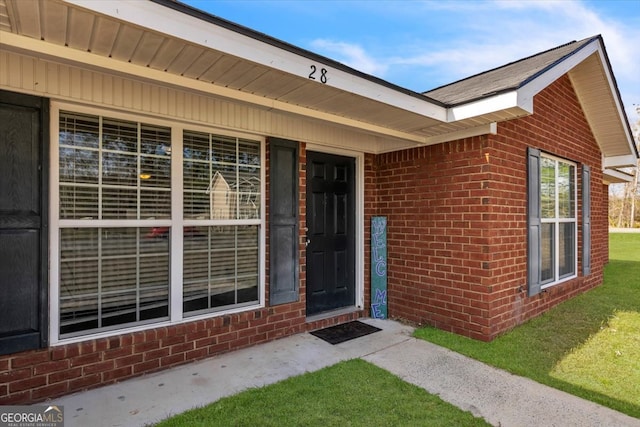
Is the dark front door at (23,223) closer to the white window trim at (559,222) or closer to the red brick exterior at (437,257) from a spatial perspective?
the red brick exterior at (437,257)

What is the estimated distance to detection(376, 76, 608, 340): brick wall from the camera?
3891 millimetres

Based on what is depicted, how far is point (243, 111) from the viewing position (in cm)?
359

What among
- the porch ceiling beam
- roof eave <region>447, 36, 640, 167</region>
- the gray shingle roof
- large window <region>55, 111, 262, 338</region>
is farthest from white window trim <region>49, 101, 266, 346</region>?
the gray shingle roof

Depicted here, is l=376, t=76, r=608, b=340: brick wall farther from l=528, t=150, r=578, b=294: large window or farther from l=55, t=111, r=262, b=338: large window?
l=55, t=111, r=262, b=338: large window

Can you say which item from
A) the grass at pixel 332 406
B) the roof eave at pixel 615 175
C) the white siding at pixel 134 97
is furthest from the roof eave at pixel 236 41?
the roof eave at pixel 615 175

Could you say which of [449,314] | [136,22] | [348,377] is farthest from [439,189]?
[136,22]

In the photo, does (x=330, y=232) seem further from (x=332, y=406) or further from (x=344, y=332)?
(x=332, y=406)

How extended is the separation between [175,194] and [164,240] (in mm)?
445

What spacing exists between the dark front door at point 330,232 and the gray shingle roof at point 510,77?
1605 mm

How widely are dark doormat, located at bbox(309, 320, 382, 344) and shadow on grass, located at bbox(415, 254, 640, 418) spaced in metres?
0.62

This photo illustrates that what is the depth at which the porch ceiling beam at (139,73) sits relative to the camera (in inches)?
79.7

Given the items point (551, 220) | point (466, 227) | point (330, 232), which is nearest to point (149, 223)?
point (330, 232)

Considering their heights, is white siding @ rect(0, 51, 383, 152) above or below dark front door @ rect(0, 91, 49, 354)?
above

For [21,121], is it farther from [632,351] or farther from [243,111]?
[632,351]
